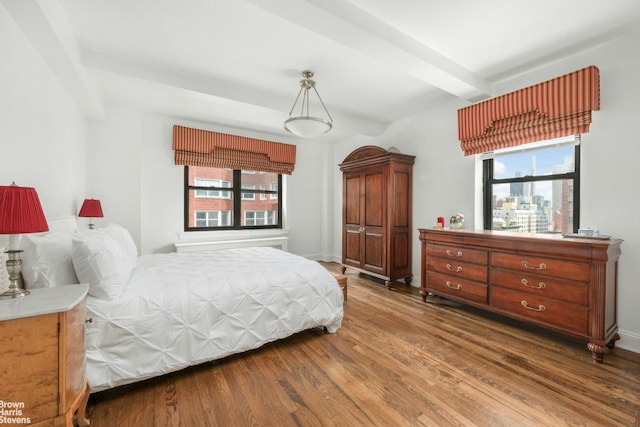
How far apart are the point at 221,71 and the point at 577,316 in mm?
3986

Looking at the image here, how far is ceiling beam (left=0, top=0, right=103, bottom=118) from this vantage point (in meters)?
1.74

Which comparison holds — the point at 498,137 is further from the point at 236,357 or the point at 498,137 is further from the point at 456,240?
the point at 236,357

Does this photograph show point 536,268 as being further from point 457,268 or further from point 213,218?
point 213,218

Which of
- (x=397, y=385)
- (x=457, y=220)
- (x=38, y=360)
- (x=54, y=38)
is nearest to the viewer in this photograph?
(x=38, y=360)

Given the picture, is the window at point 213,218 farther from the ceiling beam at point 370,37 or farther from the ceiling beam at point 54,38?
the ceiling beam at point 370,37

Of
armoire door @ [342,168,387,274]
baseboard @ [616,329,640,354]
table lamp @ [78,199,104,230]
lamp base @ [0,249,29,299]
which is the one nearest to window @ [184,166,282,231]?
table lamp @ [78,199,104,230]

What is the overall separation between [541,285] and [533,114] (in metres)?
1.70

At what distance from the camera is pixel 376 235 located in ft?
13.8

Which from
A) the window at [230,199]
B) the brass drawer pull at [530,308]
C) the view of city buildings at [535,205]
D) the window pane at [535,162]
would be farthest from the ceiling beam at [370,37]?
the window at [230,199]

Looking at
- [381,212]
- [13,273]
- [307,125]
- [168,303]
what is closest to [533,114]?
[381,212]

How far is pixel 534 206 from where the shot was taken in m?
3.15

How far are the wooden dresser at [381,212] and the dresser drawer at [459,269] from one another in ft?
2.38

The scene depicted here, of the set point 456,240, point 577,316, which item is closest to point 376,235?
point 456,240

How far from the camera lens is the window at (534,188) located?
111 inches
